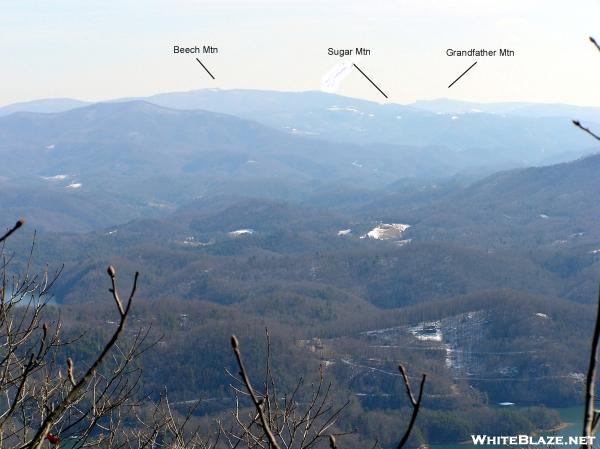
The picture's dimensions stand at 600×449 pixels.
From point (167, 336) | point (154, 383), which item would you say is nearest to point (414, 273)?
point (167, 336)

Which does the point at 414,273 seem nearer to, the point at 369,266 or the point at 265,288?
the point at 369,266

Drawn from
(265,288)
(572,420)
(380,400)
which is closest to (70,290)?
(265,288)

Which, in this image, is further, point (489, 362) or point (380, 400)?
point (489, 362)

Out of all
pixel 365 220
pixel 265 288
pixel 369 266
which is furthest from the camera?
pixel 365 220

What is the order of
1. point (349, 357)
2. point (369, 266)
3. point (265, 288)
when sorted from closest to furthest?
point (349, 357) < point (265, 288) < point (369, 266)

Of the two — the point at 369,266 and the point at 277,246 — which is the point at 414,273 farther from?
the point at 277,246

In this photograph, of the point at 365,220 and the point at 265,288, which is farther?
the point at 365,220

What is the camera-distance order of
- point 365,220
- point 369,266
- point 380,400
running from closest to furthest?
1. point 380,400
2. point 369,266
3. point 365,220

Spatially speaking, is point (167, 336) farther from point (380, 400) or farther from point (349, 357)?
point (380, 400)

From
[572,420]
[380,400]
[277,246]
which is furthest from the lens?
[277,246]
